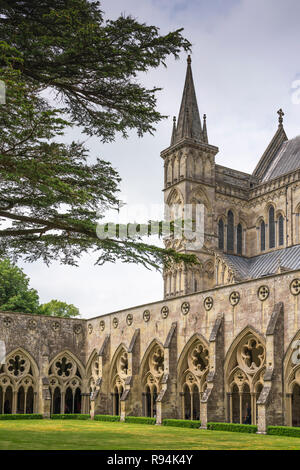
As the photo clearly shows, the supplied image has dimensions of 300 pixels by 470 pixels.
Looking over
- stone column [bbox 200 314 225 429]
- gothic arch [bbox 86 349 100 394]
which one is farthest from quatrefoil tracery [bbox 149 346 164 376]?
gothic arch [bbox 86 349 100 394]

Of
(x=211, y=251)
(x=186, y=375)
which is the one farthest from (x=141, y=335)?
(x=211, y=251)

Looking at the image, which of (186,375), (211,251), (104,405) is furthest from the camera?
(211,251)

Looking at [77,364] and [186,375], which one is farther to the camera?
[77,364]

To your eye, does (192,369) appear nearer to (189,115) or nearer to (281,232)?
(281,232)

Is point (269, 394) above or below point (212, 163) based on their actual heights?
below

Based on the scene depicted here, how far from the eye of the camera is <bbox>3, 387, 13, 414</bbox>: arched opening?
34.8 metres

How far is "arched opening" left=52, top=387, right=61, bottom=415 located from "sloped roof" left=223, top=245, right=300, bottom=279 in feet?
48.5

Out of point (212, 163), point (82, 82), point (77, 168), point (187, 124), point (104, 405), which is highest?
point (187, 124)

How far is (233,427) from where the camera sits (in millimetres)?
22547

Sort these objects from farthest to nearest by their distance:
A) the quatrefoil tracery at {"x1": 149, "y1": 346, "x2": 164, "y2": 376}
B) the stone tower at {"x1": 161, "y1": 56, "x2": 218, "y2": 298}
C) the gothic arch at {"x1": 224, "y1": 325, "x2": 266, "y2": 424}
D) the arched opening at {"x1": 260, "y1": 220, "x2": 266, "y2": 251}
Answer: the arched opening at {"x1": 260, "y1": 220, "x2": 266, "y2": 251} < the stone tower at {"x1": 161, "y1": 56, "x2": 218, "y2": 298} < the quatrefoil tracery at {"x1": 149, "y1": 346, "x2": 164, "y2": 376} < the gothic arch at {"x1": 224, "y1": 325, "x2": 266, "y2": 424}

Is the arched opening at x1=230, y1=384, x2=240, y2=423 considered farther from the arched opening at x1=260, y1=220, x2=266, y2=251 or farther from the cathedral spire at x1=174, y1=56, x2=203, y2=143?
the cathedral spire at x1=174, y1=56, x2=203, y2=143

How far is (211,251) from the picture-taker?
44000 millimetres

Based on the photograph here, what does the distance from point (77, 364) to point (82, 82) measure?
25532 millimetres

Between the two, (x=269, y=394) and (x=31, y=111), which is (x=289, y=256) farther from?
(x=31, y=111)
